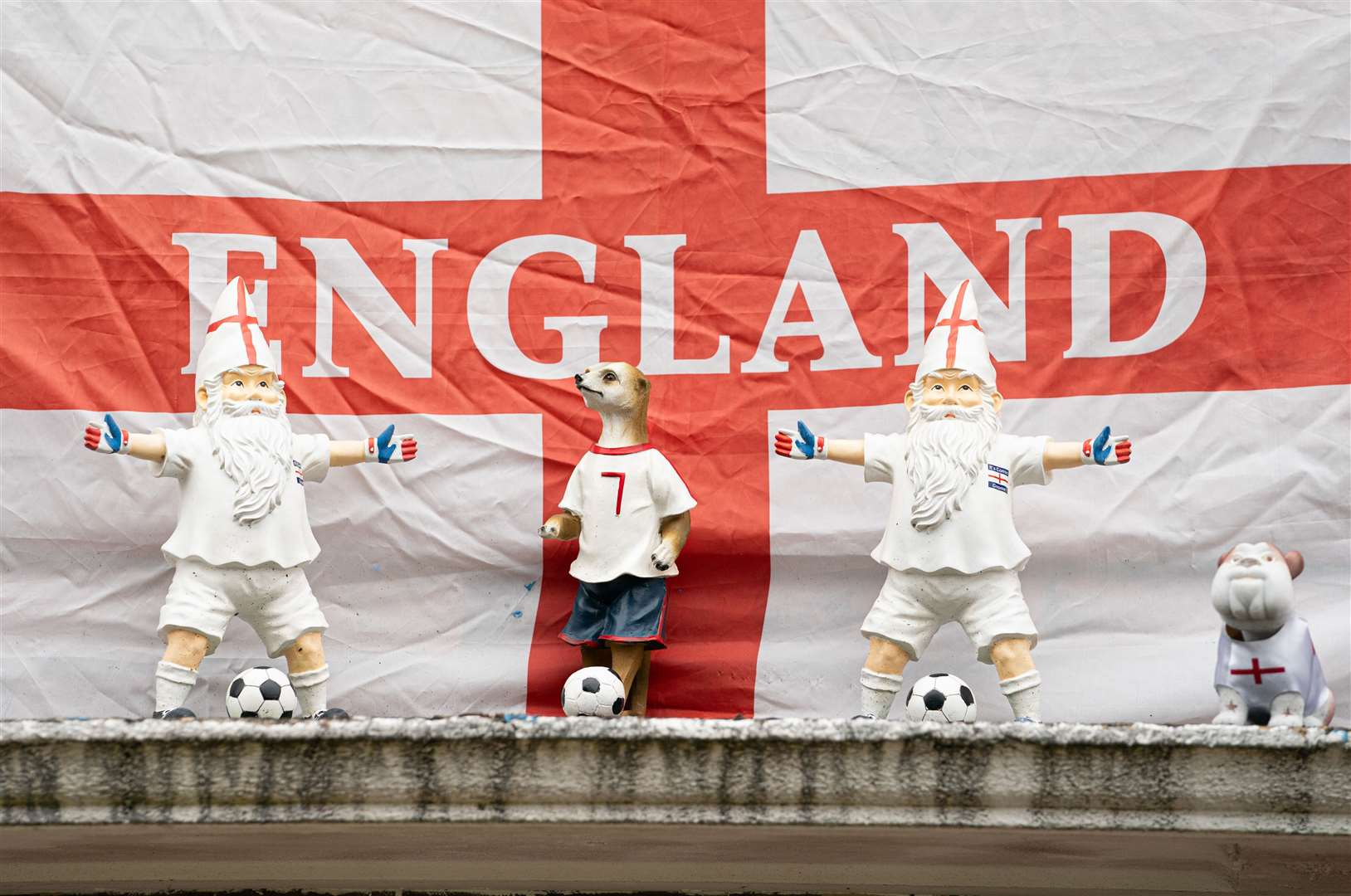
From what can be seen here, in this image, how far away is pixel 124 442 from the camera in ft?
8.38

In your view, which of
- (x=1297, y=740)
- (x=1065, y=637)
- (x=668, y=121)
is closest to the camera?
(x=1297, y=740)

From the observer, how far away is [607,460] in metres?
2.69

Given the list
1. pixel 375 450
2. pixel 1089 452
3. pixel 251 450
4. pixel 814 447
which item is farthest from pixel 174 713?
pixel 1089 452

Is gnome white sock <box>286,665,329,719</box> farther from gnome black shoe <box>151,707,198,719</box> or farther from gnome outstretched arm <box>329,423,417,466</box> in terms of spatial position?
gnome outstretched arm <box>329,423,417,466</box>

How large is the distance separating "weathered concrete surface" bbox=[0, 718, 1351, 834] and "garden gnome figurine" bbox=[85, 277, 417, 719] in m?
0.59

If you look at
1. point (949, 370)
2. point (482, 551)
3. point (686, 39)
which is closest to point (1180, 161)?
point (949, 370)

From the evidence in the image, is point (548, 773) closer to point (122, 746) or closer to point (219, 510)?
point (122, 746)

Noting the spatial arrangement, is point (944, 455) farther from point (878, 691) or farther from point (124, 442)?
point (124, 442)

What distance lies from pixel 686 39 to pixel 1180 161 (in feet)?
2.84

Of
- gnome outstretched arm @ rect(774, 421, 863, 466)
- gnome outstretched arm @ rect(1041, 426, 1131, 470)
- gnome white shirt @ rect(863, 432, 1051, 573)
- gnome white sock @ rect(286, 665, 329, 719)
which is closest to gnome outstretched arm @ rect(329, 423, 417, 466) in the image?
gnome white sock @ rect(286, 665, 329, 719)

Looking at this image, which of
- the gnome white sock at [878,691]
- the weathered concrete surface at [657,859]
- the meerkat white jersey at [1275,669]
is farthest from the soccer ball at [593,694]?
the meerkat white jersey at [1275,669]

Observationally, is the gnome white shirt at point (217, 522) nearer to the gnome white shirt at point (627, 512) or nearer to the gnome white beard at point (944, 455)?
the gnome white shirt at point (627, 512)

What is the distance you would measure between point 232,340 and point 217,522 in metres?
0.29

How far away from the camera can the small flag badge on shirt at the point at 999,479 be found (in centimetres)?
253
